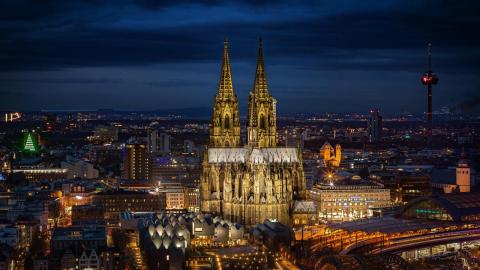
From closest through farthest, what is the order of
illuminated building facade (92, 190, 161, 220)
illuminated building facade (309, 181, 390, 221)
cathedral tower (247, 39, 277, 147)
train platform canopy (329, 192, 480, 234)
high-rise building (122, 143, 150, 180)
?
train platform canopy (329, 192, 480, 234), cathedral tower (247, 39, 277, 147), illuminated building facade (309, 181, 390, 221), illuminated building facade (92, 190, 161, 220), high-rise building (122, 143, 150, 180)

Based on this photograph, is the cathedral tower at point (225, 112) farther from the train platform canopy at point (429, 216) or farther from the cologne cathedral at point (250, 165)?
the train platform canopy at point (429, 216)

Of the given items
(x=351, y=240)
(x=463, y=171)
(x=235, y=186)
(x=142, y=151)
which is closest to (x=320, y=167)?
(x=142, y=151)

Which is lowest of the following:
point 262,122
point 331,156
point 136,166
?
point 136,166

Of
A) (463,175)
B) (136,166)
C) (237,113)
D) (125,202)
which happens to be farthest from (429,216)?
(136,166)

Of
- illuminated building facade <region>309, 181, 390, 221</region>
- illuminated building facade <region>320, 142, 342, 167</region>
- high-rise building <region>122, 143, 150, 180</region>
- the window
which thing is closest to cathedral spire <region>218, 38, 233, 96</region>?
the window

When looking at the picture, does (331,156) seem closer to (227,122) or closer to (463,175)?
(463,175)

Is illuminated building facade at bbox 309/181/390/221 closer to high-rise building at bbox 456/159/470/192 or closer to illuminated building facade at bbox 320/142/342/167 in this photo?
high-rise building at bbox 456/159/470/192

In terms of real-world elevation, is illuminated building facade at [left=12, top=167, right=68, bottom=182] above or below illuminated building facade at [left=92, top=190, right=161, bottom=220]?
above
